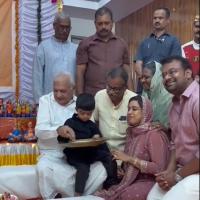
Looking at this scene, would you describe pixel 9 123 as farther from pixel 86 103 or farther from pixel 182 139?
pixel 182 139

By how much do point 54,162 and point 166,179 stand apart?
3.80ft

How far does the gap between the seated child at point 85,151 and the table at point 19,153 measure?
92cm

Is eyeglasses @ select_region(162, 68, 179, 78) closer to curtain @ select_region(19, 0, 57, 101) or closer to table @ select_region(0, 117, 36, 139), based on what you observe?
table @ select_region(0, 117, 36, 139)

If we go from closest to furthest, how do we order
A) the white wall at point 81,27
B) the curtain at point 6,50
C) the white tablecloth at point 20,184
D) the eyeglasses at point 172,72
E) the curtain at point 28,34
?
1. the eyeglasses at point 172,72
2. the white tablecloth at point 20,184
3. the curtain at point 6,50
4. the curtain at point 28,34
5. the white wall at point 81,27

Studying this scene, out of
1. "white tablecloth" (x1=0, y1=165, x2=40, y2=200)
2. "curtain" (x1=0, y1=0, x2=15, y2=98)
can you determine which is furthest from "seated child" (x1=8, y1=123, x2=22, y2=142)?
"curtain" (x1=0, y1=0, x2=15, y2=98)

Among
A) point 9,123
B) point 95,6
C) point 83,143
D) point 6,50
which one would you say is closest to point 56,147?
point 83,143

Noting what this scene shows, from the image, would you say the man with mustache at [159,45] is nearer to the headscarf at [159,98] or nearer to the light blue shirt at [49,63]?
the headscarf at [159,98]

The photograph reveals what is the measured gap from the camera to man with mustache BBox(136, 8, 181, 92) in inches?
165

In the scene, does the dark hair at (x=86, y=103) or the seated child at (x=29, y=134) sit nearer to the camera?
the dark hair at (x=86, y=103)

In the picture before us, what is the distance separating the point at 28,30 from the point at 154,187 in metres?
3.51

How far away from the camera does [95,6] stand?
969 cm

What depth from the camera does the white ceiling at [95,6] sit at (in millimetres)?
9369

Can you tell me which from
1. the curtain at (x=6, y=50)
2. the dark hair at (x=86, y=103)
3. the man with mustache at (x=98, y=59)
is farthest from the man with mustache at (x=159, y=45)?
the curtain at (x=6, y=50)

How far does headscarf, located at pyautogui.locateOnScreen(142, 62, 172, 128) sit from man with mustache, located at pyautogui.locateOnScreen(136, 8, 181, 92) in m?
0.48
